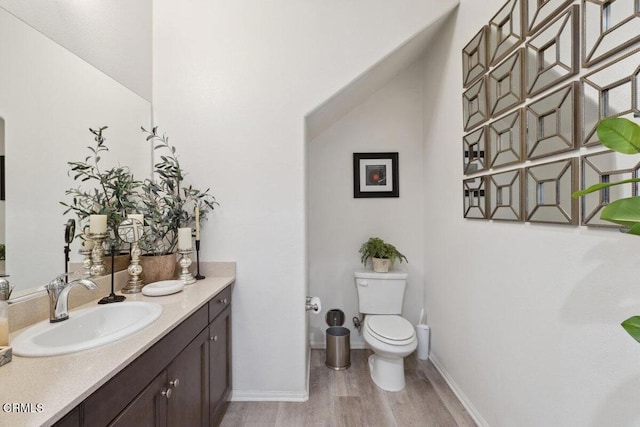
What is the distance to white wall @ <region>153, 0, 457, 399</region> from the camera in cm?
187

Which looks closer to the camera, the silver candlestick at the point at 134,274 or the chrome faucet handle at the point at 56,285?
the chrome faucet handle at the point at 56,285

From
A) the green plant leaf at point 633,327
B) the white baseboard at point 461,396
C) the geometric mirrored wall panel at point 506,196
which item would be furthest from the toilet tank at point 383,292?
the green plant leaf at point 633,327

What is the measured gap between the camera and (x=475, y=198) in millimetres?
1688

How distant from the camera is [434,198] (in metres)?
2.35

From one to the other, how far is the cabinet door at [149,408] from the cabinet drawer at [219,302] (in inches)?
18.6

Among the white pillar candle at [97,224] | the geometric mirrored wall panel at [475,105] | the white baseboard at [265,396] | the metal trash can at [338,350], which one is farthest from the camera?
the metal trash can at [338,350]

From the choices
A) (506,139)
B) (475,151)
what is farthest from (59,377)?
(475,151)

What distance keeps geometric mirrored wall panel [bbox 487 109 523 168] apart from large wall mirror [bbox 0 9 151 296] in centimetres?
208

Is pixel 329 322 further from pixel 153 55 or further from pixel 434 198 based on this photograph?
pixel 153 55

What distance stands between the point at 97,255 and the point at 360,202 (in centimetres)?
→ 196

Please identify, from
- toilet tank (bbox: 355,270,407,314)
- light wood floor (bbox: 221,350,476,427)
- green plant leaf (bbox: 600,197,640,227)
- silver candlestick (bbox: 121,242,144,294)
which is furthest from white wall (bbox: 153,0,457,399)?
green plant leaf (bbox: 600,197,640,227)

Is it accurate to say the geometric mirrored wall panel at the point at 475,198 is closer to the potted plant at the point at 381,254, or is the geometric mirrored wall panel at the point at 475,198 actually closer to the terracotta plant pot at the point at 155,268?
the potted plant at the point at 381,254

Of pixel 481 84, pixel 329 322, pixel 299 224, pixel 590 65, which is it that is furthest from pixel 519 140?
pixel 329 322

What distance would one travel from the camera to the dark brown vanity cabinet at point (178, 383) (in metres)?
0.79
